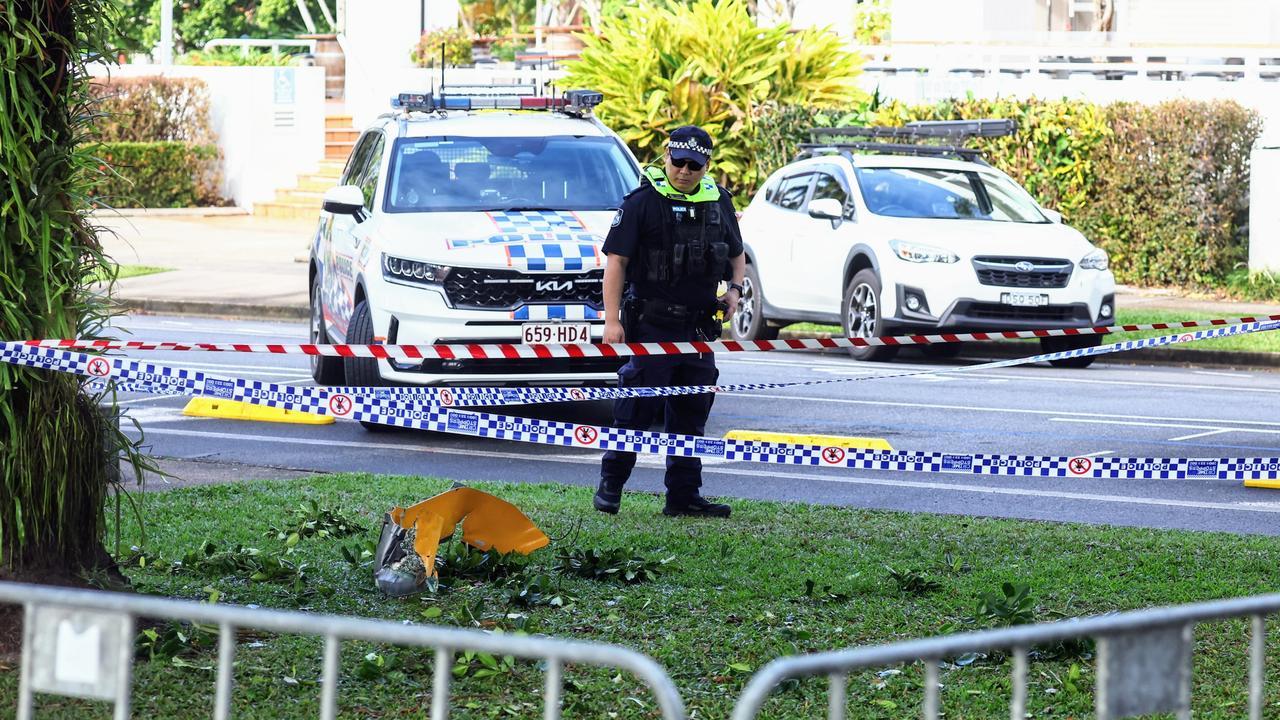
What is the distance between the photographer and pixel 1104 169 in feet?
69.0

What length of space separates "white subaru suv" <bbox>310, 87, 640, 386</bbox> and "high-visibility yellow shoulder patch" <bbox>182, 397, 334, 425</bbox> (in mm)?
498

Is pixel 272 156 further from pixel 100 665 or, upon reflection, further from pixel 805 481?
pixel 100 665

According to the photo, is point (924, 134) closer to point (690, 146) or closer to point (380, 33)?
point (690, 146)

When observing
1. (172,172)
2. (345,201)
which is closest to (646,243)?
(345,201)

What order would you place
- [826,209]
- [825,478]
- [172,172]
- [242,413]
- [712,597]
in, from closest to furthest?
[712,597] < [825,478] < [242,413] < [826,209] < [172,172]

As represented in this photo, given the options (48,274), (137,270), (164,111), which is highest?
(164,111)

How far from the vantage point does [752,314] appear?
16.8m

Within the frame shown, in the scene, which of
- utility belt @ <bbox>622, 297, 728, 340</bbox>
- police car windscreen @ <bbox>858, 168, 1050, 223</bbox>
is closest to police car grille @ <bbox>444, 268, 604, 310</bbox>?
utility belt @ <bbox>622, 297, 728, 340</bbox>

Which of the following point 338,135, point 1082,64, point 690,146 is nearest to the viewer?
point 690,146

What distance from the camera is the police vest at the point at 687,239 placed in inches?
309

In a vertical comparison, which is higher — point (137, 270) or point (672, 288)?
point (672, 288)

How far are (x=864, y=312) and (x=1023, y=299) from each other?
1345mm

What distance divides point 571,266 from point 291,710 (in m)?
5.86

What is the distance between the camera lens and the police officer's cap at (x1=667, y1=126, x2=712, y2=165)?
7.72 metres
